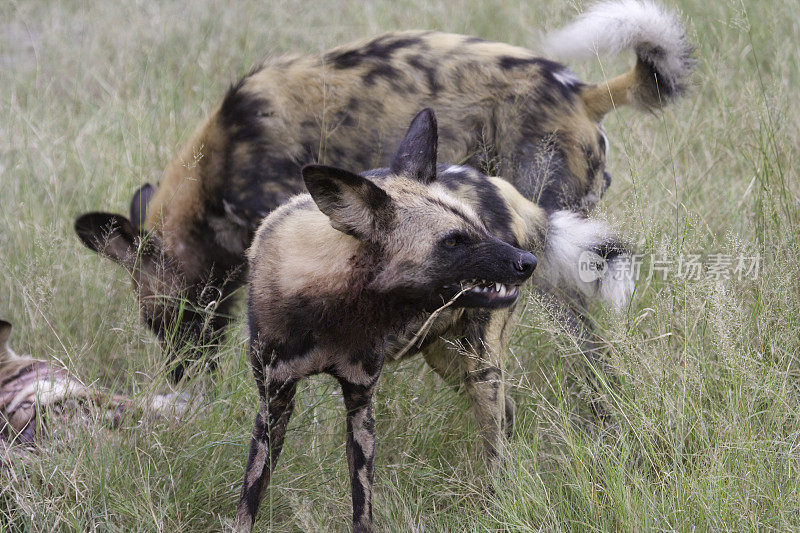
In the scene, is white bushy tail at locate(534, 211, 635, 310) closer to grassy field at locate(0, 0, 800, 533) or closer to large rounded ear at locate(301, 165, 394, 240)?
grassy field at locate(0, 0, 800, 533)

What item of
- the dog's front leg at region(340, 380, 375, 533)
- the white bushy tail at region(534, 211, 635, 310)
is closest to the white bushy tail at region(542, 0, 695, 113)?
the white bushy tail at region(534, 211, 635, 310)

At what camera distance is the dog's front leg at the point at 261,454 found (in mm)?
2555

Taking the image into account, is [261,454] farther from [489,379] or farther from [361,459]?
[489,379]

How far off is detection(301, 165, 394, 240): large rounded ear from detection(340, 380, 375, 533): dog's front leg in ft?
1.77

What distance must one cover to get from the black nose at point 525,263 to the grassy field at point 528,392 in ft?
0.84

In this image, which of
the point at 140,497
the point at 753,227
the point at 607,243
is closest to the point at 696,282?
the point at 607,243

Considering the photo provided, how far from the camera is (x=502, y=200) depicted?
9.37ft

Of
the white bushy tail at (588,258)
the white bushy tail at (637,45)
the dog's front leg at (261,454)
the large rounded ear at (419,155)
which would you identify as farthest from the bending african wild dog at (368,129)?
the dog's front leg at (261,454)

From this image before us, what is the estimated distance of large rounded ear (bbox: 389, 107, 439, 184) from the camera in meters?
2.59

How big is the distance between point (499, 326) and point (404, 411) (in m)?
0.48

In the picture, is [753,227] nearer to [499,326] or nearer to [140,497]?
[499,326]

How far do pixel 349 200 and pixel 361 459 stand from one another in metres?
0.80

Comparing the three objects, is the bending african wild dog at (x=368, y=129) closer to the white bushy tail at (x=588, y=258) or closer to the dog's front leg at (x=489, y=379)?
the white bushy tail at (x=588, y=258)

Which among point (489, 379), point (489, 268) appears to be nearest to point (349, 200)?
point (489, 268)
